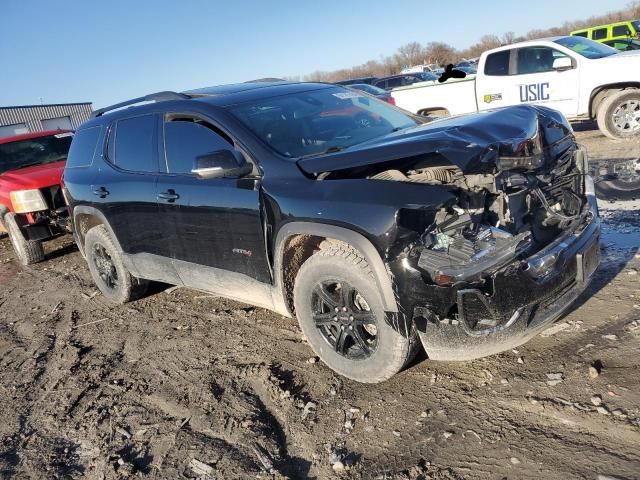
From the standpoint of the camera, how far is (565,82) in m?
9.83

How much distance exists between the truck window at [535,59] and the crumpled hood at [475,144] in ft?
23.4

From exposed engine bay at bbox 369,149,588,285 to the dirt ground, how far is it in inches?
31.1

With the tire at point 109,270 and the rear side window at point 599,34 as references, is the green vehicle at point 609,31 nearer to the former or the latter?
the rear side window at point 599,34

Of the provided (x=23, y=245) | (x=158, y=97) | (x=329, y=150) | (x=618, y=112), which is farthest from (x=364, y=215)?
(x=618, y=112)

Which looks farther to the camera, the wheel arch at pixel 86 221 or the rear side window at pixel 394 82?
the rear side window at pixel 394 82

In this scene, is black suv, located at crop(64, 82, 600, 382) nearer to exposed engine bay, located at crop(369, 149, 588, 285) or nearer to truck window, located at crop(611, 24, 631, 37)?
exposed engine bay, located at crop(369, 149, 588, 285)

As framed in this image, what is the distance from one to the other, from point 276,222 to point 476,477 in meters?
1.83

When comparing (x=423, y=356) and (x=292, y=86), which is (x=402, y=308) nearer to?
(x=423, y=356)

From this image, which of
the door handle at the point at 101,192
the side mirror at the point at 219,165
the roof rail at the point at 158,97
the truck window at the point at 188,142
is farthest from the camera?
the door handle at the point at 101,192

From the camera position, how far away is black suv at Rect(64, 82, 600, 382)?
9.41 ft

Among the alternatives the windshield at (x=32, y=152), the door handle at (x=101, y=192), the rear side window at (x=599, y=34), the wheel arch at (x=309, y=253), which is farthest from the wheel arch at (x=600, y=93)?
the rear side window at (x=599, y=34)

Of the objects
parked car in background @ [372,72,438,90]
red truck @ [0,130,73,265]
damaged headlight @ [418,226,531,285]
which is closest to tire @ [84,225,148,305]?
red truck @ [0,130,73,265]

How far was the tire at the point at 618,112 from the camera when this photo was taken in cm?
929

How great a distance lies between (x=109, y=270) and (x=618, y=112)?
8529 mm
